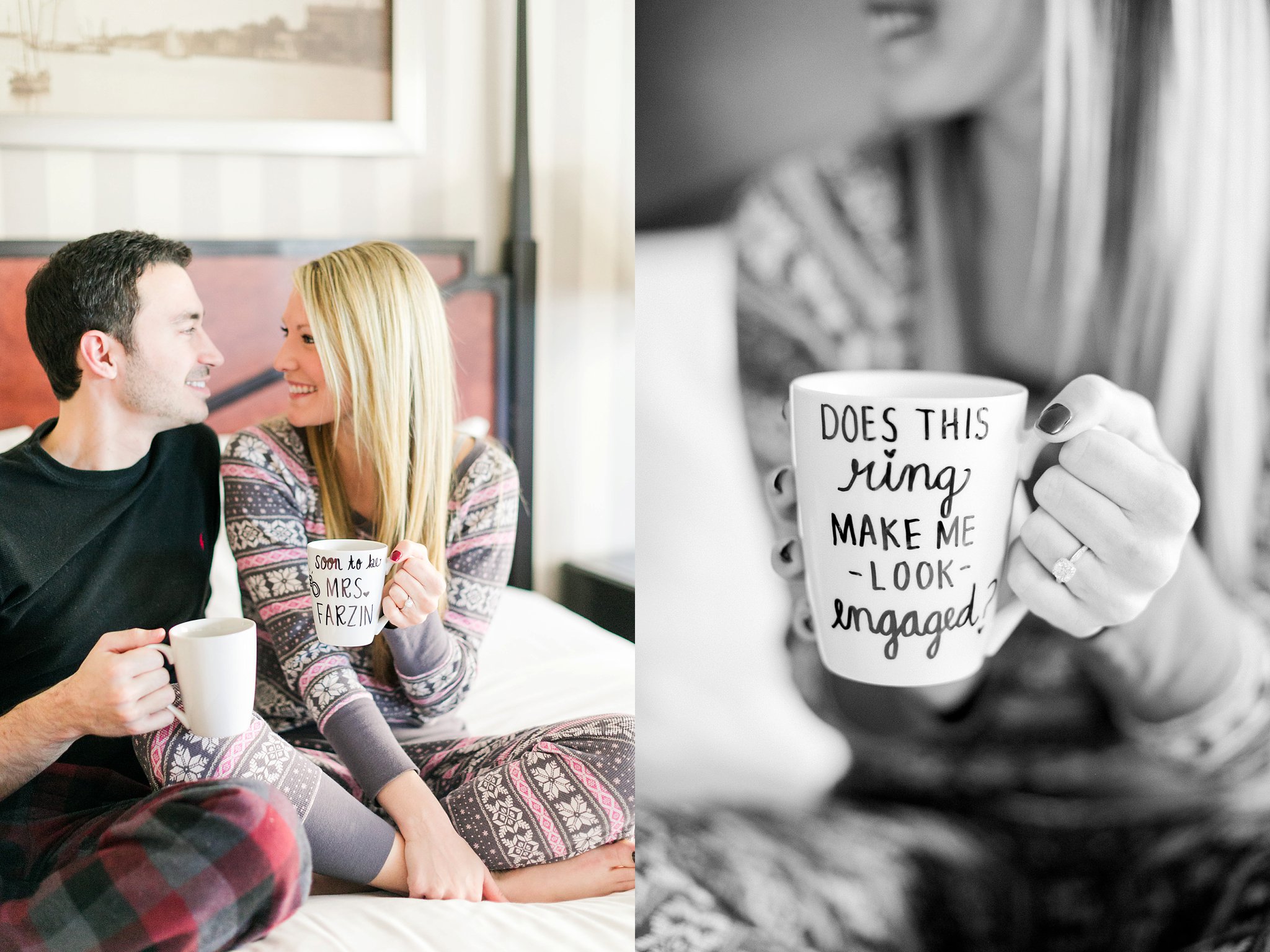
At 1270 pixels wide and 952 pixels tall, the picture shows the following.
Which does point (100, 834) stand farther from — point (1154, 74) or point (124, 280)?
point (1154, 74)

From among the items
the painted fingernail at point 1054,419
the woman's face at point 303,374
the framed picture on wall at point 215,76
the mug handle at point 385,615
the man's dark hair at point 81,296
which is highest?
the framed picture on wall at point 215,76

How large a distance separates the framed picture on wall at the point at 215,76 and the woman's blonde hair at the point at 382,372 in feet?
0.21

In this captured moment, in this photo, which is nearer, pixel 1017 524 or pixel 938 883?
pixel 1017 524

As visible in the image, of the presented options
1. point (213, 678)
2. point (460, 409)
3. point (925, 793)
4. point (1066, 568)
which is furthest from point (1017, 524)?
point (213, 678)

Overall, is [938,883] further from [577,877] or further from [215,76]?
[215,76]

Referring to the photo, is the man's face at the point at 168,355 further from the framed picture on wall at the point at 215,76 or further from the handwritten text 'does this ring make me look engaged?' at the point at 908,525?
the handwritten text 'does this ring make me look engaged?' at the point at 908,525

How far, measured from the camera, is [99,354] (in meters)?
0.52

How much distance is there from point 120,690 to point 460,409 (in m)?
0.21

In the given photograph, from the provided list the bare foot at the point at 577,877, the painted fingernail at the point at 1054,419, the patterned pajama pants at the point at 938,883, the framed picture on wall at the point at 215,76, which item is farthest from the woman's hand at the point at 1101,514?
the framed picture on wall at the point at 215,76

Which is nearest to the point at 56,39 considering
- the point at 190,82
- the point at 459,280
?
the point at 190,82

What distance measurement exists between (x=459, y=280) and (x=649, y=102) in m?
0.13

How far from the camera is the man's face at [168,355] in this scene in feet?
1.73

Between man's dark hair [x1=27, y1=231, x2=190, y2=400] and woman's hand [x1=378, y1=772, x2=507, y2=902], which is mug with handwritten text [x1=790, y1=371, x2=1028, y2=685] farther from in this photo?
man's dark hair [x1=27, y1=231, x2=190, y2=400]

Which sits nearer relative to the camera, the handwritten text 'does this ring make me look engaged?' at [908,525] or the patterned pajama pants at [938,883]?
the handwritten text 'does this ring make me look engaged?' at [908,525]
